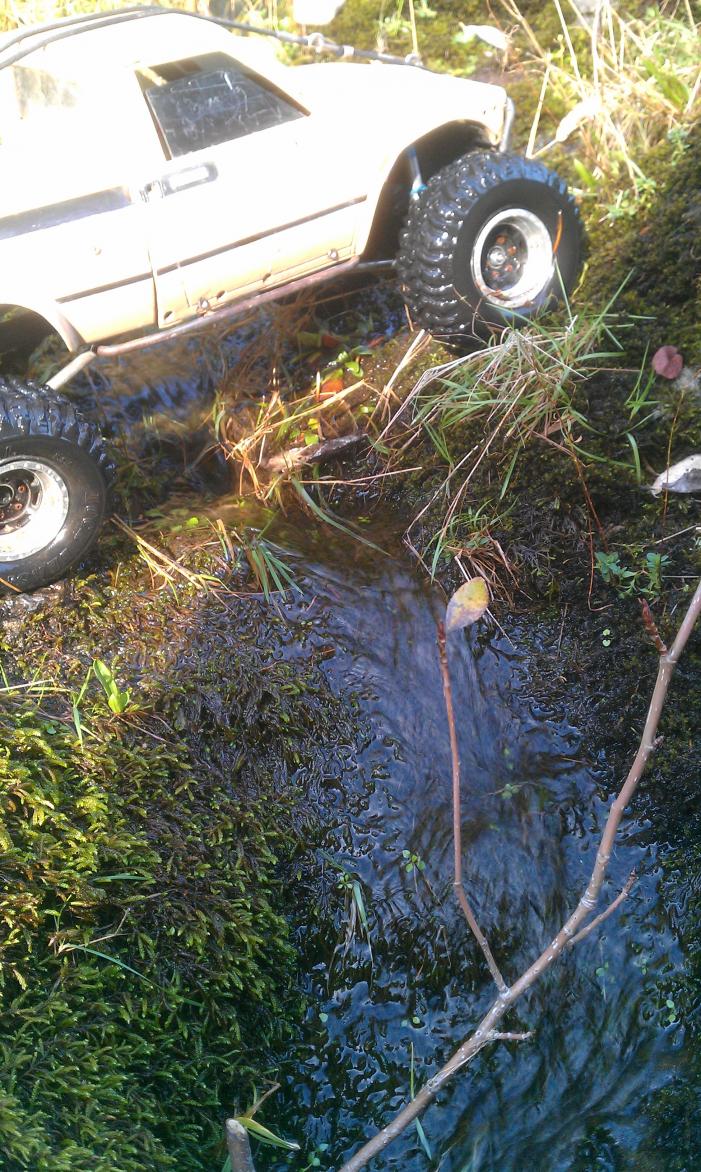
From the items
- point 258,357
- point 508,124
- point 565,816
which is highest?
point 508,124

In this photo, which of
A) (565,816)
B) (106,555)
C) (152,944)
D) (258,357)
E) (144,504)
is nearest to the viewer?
(152,944)

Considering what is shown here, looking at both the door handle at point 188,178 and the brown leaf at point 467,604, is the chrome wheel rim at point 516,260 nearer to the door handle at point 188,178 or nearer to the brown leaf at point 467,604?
the door handle at point 188,178

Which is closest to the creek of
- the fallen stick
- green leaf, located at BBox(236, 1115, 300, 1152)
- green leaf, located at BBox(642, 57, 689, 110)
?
green leaf, located at BBox(236, 1115, 300, 1152)

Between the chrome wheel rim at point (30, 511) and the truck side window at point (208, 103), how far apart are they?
1.27 metres

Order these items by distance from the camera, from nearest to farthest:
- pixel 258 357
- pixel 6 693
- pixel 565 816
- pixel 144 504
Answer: pixel 6 693 < pixel 565 816 < pixel 144 504 < pixel 258 357

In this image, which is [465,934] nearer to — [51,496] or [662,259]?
[51,496]

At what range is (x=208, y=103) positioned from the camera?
3.42m

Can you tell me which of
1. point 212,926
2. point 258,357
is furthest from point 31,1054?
point 258,357

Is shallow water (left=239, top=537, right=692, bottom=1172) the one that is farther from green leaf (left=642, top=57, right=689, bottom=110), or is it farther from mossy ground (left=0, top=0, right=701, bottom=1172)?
green leaf (left=642, top=57, right=689, bottom=110)

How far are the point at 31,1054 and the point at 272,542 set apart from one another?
1884 mm

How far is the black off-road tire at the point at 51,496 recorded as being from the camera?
3096 mm

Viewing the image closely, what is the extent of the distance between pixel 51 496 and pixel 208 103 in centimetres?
157

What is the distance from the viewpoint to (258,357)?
4273mm

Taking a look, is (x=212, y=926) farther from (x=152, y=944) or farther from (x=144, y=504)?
(x=144, y=504)
